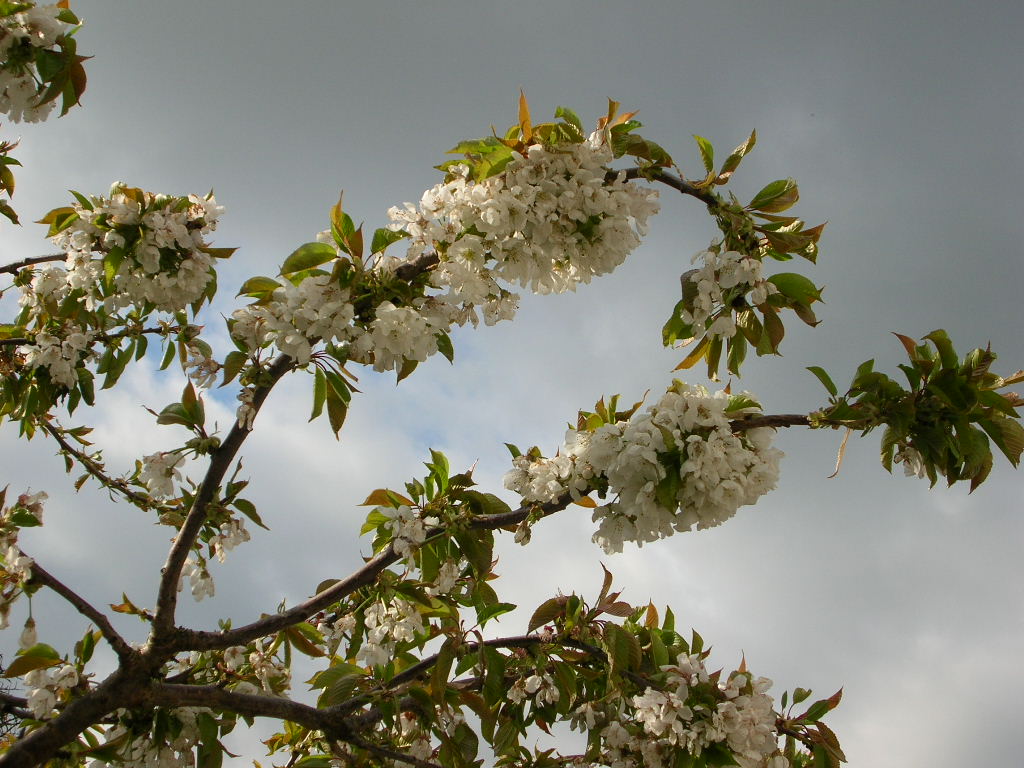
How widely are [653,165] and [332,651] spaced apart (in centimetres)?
270

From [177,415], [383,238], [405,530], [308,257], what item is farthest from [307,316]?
[405,530]

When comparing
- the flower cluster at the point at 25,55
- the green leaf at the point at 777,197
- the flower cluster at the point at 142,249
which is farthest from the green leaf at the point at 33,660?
the green leaf at the point at 777,197

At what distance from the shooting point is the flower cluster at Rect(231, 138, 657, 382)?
2.38 m

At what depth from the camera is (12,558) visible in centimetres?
284

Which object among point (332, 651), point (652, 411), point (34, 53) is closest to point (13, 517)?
point (332, 651)

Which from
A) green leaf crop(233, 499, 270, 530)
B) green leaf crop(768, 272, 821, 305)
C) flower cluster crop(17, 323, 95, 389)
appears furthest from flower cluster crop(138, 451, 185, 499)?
green leaf crop(768, 272, 821, 305)

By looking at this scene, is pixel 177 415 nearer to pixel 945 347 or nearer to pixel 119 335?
pixel 119 335

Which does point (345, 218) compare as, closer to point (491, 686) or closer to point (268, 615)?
point (268, 615)

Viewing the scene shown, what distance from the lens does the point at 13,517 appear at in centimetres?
305

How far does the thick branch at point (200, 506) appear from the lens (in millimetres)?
2633

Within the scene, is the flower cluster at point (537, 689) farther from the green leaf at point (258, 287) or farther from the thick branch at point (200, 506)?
the green leaf at point (258, 287)

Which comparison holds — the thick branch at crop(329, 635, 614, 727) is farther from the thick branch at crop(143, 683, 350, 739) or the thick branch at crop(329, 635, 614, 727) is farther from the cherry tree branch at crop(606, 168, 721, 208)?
the cherry tree branch at crop(606, 168, 721, 208)

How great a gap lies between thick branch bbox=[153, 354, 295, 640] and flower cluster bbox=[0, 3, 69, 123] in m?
1.05

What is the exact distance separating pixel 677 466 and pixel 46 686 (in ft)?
8.32
